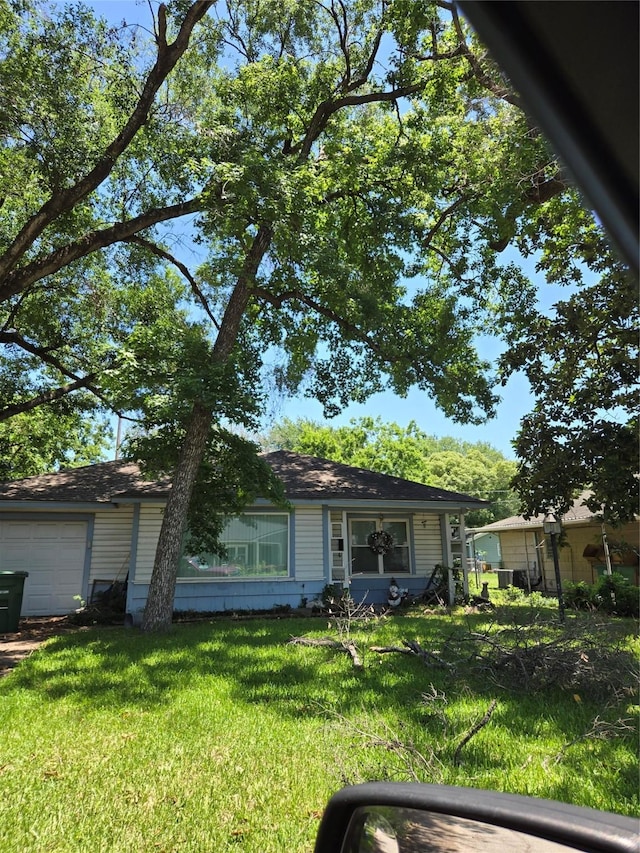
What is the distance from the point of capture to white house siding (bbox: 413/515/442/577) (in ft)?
50.2

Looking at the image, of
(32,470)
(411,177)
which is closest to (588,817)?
(411,177)

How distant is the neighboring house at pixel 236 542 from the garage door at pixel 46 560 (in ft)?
0.08

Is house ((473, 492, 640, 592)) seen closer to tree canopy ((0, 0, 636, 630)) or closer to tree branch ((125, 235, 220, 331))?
tree canopy ((0, 0, 636, 630))

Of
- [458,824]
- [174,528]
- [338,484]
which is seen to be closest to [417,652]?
[174,528]

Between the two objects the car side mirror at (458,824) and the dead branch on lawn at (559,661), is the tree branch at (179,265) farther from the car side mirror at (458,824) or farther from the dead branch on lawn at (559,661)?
the car side mirror at (458,824)

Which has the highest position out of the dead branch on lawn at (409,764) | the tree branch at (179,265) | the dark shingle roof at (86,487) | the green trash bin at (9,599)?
the tree branch at (179,265)

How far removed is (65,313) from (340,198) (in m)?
8.82

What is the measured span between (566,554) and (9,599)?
1944 cm

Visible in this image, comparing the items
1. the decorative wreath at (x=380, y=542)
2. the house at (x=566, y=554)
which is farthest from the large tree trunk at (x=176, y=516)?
the house at (x=566, y=554)

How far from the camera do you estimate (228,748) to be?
14.2 feet

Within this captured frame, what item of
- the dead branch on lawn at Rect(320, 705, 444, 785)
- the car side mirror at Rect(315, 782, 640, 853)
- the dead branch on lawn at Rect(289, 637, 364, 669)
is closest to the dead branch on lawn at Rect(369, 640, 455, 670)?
the dead branch on lawn at Rect(289, 637, 364, 669)

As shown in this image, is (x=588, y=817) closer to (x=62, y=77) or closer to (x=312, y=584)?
(x=62, y=77)

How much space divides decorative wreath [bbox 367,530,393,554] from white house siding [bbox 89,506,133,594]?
6.75 m

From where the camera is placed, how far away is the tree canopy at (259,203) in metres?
9.08
